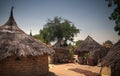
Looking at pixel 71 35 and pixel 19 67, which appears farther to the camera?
pixel 71 35

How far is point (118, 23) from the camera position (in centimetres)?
1032

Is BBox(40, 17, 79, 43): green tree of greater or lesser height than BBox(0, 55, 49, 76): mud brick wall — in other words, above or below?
above

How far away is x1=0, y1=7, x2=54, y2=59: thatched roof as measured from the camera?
38.1 feet

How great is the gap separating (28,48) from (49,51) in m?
2.08

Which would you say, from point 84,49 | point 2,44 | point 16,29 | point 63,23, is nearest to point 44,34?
point 63,23

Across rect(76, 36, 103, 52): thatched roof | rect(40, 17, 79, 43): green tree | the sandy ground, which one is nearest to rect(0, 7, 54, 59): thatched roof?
the sandy ground

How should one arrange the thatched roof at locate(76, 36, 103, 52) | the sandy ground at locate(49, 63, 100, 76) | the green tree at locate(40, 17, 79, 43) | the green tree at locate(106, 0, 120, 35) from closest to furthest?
the green tree at locate(106, 0, 120, 35)
the sandy ground at locate(49, 63, 100, 76)
the thatched roof at locate(76, 36, 103, 52)
the green tree at locate(40, 17, 79, 43)

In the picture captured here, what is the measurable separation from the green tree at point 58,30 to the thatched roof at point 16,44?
21544mm

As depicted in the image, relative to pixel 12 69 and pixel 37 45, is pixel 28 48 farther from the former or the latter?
pixel 12 69

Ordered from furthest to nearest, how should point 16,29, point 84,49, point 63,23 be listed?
1. point 63,23
2. point 84,49
3. point 16,29

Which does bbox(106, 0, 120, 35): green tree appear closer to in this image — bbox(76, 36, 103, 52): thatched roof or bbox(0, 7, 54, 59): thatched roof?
bbox(0, 7, 54, 59): thatched roof

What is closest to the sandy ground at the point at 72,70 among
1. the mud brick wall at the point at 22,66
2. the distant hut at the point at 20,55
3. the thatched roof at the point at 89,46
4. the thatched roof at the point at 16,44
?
the distant hut at the point at 20,55

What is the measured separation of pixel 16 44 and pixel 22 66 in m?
1.83

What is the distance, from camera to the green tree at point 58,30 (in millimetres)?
36125
